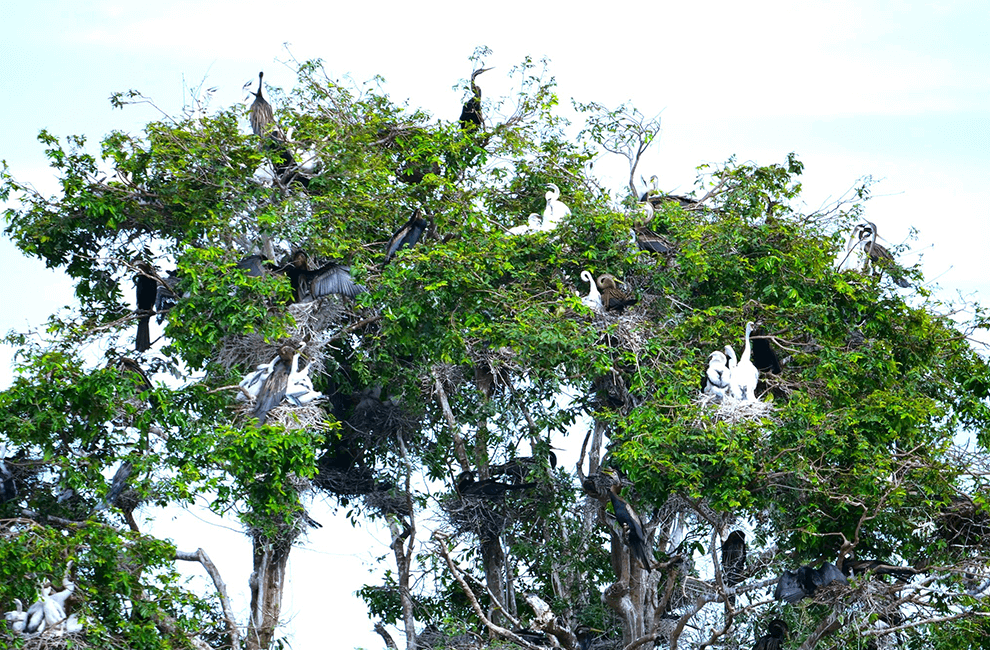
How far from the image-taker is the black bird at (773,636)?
1086 centimetres

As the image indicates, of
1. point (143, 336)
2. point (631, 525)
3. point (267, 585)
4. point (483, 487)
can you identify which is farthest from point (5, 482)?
point (631, 525)

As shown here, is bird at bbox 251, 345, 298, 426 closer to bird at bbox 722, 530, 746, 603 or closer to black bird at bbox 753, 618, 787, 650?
bird at bbox 722, 530, 746, 603

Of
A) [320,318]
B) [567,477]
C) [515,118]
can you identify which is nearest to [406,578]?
[567,477]

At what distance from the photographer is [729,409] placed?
1071 centimetres

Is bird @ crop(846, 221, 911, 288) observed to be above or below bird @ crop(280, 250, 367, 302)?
above

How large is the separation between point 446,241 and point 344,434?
2253 mm

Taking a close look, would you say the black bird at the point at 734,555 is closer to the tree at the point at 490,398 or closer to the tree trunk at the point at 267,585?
the tree at the point at 490,398

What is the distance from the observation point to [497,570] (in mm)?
13500

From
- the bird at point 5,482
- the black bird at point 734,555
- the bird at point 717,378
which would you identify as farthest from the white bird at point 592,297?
the bird at point 5,482

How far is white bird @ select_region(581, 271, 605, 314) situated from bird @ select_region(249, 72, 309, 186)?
2876 millimetres

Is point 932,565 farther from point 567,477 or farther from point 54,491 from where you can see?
point 54,491

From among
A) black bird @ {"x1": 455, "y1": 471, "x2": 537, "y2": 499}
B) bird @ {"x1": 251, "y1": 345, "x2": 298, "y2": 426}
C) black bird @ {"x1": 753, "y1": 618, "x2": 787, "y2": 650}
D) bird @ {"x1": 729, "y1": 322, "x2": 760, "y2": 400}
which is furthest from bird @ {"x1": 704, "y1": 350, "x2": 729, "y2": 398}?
bird @ {"x1": 251, "y1": 345, "x2": 298, "y2": 426}

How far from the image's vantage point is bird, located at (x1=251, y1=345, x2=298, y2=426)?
11.0 m

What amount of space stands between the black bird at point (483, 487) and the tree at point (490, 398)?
3 cm
